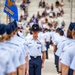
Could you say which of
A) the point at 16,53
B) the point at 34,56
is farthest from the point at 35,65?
the point at 16,53

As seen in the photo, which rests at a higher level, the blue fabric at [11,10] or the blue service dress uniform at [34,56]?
the blue fabric at [11,10]

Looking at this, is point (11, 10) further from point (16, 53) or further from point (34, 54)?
point (16, 53)

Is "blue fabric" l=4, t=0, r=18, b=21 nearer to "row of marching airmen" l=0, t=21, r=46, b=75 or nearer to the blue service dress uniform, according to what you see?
"row of marching airmen" l=0, t=21, r=46, b=75

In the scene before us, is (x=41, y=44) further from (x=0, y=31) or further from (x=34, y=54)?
(x=0, y=31)

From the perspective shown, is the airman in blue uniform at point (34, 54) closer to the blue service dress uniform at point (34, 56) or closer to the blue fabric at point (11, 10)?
the blue service dress uniform at point (34, 56)

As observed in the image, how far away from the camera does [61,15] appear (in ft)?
95.9

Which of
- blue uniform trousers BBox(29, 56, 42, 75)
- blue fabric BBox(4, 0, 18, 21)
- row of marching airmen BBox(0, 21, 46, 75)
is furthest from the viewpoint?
blue fabric BBox(4, 0, 18, 21)

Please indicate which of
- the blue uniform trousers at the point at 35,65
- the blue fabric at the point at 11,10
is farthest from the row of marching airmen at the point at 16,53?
the blue fabric at the point at 11,10

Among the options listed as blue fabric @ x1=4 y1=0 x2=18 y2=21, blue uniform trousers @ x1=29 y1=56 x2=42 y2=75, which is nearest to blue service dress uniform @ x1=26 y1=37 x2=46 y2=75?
blue uniform trousers @ x1=29 y1=56 x2=42 y2=75

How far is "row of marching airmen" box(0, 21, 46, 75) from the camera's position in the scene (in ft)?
13.3

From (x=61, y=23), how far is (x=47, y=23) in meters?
1.31

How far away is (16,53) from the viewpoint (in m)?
4.71

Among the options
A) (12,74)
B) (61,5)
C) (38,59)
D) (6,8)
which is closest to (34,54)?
(38,59)

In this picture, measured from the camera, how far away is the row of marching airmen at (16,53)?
4.05 meters
